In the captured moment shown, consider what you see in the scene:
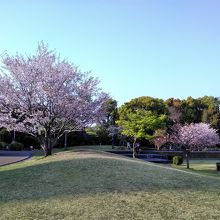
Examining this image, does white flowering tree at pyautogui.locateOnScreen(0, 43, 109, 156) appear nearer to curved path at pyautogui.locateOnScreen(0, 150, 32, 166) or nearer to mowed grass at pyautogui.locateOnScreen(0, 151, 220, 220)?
curved path at pyautogui.locateOnScreen(0, 150, 32, 166)

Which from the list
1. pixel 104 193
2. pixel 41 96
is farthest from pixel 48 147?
pixel 104 193

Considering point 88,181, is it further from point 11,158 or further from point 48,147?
point 11,158

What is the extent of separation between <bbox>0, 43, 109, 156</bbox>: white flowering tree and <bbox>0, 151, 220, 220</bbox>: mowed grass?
9.35 m

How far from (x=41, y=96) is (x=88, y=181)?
1244 cm

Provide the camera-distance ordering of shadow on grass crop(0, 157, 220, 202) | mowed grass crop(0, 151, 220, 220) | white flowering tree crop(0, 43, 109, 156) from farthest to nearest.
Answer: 1. white flowering tree crop(0, 43, 109, 156)
2. shadow on grass crop(0, 157, 220, 202)
3. mowed grass crop(0, 151, 220, 220)

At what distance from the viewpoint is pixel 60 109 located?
2400cm

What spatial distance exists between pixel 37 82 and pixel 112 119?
138 ft

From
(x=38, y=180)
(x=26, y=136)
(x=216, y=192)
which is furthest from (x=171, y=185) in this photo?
(x=26, y=136)

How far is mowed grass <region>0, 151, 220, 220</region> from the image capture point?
9.41 m

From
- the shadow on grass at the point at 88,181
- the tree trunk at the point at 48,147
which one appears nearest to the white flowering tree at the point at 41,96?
the tree trunk at the point at 48,147

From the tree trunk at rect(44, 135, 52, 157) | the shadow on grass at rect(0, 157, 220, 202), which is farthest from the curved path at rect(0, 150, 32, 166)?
the shadow on grass at rect(0, 157, 220, 202)

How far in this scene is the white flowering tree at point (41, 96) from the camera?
2383cm

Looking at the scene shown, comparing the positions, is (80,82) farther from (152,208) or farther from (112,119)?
(112,119)

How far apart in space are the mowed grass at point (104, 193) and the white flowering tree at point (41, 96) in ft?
30.7
